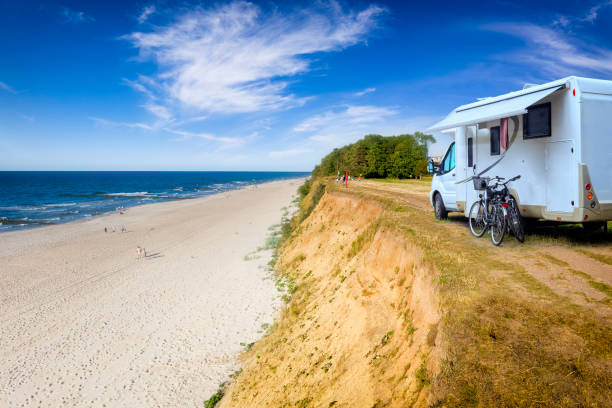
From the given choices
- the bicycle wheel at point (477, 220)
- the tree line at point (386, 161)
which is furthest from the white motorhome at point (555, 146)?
the tree line at point (386, 161)

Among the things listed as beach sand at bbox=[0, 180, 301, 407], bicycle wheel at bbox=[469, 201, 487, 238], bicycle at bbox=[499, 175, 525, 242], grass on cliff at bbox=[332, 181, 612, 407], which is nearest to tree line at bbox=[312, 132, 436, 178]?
beach sand at bbox=[0, 180, 301, 407]

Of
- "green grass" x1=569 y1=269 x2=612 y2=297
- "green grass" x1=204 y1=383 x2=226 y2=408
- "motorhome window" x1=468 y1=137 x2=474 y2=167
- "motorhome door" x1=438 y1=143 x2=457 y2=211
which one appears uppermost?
"motorhome window" x1=468 y1=137 x2=474 y2=167

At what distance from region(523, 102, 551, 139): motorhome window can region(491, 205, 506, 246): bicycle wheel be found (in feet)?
6.98

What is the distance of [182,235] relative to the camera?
34812 millimetres

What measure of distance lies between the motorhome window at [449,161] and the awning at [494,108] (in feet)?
4.91

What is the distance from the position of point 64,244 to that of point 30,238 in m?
7.14

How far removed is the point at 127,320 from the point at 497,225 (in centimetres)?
1687

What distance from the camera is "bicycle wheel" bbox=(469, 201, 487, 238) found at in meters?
9.51

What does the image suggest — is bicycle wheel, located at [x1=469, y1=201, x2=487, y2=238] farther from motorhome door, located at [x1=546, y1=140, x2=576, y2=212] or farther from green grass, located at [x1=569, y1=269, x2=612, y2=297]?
green grass, located at [x1=569, y1=269, x2=612, y2=297]

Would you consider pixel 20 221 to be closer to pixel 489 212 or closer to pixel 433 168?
pixel 433 168

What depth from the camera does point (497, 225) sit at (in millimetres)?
8719

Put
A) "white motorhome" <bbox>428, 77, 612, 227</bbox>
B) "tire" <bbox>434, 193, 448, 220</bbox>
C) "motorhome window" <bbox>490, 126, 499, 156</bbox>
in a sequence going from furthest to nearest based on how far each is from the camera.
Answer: "tire" <bbox>434, 193, 448, 220</bbox>
"motorhome window" <bbox>490, 126, 499, 156</bbox>
"white motorhome" <bbox>428, 77, 612, 227</bbox>

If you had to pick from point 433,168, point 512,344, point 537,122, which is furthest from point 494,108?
point 512,344

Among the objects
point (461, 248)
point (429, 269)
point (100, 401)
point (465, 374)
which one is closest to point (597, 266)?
point (461, 248)
